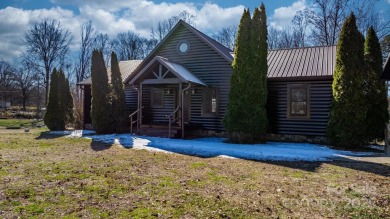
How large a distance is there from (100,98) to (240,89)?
761 cm

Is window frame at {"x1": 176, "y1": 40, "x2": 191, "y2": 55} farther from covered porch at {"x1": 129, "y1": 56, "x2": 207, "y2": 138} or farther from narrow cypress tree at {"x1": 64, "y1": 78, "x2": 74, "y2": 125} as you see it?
narrow cypress tree at {"x1": 64, "y1": 78, "x2": 74, "y2": 125}

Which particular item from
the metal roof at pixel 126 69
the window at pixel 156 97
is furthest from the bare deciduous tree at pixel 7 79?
the window at pixel 156 97

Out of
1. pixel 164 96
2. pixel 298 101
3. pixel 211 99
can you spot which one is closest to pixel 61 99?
pixel 164 96

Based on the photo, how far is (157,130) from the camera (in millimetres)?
14016

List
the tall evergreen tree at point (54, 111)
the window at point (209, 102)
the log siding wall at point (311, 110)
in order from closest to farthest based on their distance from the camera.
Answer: the log siding wall at point (311, 110), the window at point (209, 102), the tall evergreen tree at point (54, 111)

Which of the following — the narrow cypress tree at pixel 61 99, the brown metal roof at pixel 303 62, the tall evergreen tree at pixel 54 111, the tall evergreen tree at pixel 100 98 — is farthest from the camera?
the narrow cypress tree at pixel 61 99

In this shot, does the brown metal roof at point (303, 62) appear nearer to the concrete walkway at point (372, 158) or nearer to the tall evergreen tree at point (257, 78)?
the tall evergreen tree at point (257, 78)

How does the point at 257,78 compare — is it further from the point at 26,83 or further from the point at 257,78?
the point at 26,83

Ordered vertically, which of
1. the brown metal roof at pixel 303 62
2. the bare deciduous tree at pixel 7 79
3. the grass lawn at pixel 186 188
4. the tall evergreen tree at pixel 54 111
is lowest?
the grass lawn at pixel 186 188

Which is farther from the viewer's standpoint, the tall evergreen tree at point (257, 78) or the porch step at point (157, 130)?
the porch step at point (157, 130)

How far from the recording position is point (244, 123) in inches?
476

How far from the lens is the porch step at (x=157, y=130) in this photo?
13.5 m

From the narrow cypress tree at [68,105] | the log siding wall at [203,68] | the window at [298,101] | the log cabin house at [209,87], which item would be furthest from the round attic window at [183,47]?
the narrow cypress tree at [68,105]

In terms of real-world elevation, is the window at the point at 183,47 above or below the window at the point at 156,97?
above
